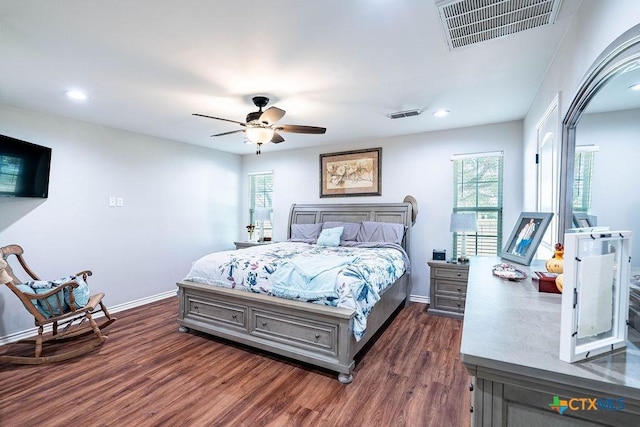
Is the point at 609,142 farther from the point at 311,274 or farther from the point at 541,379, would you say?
the point at 311,274

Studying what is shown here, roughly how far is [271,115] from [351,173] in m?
2.45

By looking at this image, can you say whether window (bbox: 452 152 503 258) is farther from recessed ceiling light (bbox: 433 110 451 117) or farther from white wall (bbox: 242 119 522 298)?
recessed ceiling light (bbox: 433 110 451 117)

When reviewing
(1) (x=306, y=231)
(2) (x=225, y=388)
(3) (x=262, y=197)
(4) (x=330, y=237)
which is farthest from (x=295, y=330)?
(3) (x=262, y=197)

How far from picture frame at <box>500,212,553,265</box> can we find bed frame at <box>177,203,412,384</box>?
1.27 metres

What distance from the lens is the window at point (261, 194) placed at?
226 inches

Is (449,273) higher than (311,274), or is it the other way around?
(311,274)

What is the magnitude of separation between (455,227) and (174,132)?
4.08 meters

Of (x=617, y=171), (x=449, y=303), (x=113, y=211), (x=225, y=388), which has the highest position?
(x=617, y=171)

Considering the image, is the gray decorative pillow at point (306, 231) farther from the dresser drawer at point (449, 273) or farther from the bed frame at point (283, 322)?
the dresser drawer at point (449, 273)

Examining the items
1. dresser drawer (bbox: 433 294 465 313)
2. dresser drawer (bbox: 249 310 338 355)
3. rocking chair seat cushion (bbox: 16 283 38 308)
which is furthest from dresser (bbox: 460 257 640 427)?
rocking chair seat cushion (bbox: 16 283 38 308)

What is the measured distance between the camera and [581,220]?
147cm

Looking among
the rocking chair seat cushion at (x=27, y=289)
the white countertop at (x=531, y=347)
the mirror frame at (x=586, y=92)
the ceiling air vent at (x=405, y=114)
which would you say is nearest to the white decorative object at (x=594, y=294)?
the white countertop at (x=531, y=347)

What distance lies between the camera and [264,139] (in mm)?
Answer: 3035

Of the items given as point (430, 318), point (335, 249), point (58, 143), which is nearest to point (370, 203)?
point (335, 249)
